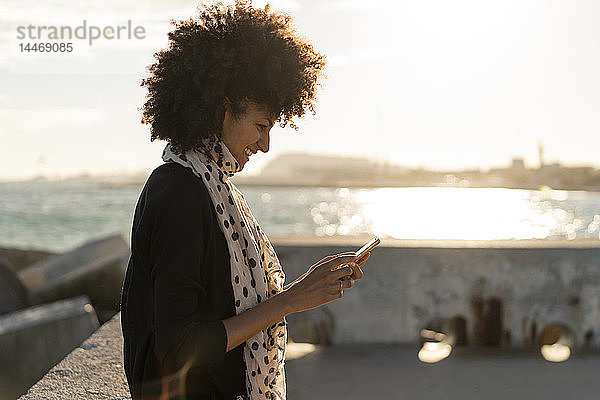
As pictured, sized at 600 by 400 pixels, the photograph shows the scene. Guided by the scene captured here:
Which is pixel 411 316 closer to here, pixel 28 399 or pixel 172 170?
pixel 28 399

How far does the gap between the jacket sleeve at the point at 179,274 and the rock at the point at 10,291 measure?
8748 millimetres

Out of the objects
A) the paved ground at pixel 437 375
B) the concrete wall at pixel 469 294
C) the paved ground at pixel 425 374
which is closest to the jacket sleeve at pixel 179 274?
the paved ground at pixel 425 374

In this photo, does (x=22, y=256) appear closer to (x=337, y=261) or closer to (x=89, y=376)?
(x=89, y=376)

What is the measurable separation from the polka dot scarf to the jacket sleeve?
0.11m

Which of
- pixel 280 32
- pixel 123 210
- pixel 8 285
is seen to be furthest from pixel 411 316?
pixel 123 210

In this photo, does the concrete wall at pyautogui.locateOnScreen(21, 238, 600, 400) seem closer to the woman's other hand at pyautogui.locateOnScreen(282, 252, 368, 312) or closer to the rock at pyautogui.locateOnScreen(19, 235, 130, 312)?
the woman's other hand at pyautogui.locateOnScreen(282, 252, 368, 312)

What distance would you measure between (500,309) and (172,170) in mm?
4200

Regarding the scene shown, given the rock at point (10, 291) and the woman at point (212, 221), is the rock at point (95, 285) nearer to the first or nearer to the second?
the rock at point (10, 291)

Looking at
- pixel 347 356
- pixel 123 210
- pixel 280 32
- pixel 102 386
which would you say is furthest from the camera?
pixel 123 210

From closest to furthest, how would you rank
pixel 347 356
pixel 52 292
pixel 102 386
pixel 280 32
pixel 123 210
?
pixel 280 32 < pixel 102 386 < pixel 347 356 < pixel 52 292 < pixel 123 210

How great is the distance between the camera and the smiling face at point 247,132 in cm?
170

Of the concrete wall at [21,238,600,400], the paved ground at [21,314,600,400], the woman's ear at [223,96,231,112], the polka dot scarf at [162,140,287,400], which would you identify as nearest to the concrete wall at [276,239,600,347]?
the concrete wall at [21,238,600,400]

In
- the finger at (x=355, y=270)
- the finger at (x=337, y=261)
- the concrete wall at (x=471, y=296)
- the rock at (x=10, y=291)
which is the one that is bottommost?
the rock at (x=10, y=291)

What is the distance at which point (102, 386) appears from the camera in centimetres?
300
